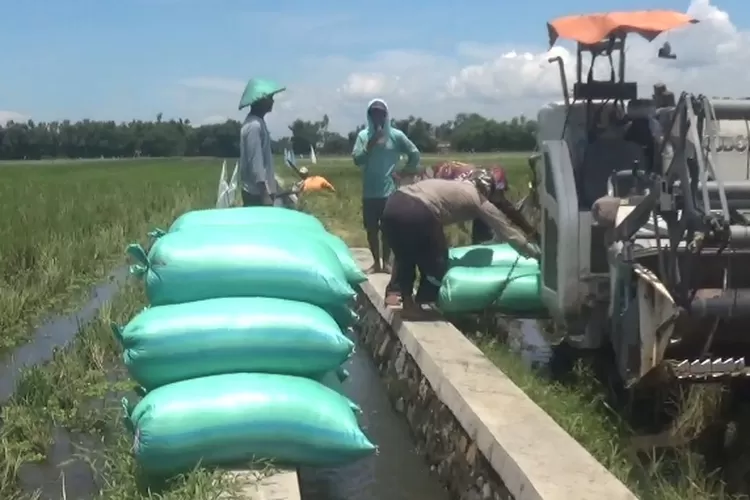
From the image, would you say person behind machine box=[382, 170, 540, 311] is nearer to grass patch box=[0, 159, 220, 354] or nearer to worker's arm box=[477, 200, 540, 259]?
worker's arm box=[477, 200, 540, 259]

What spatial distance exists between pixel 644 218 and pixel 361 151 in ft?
14.3

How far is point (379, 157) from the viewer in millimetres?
8781

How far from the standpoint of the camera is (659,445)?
4805mm

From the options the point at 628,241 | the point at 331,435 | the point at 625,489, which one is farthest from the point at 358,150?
the point at 625,489

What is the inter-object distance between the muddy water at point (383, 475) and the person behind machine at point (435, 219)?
1.03 metres

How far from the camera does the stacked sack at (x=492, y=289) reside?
7.05 metres

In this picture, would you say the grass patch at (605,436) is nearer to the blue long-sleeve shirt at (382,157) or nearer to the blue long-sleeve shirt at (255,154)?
the blue long-sleeve shirt at (255,154)

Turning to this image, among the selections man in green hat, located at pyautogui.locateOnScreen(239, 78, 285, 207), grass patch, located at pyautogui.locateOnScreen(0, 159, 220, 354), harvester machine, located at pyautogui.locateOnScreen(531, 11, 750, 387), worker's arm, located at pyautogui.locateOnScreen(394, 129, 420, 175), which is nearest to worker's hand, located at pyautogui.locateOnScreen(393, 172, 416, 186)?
worker's arm, located at pyautogui.locateOnScreen(394, 129, 420, 175)

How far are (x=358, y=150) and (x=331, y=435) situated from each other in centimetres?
491

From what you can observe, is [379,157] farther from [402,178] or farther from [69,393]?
[69,393]

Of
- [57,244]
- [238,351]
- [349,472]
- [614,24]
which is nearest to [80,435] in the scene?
[349,472]

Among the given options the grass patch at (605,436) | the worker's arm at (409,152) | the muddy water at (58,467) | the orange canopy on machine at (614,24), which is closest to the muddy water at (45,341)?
the muddy water at (58,467)

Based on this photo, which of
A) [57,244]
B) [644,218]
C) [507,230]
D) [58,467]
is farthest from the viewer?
[57,244]

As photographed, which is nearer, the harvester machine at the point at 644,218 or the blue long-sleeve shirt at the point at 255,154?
the harvester machine at the point at 644,218
